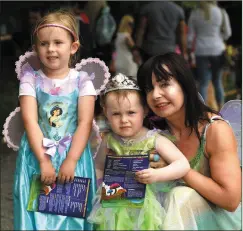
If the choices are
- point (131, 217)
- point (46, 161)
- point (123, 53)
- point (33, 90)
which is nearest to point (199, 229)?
point (131, 217)

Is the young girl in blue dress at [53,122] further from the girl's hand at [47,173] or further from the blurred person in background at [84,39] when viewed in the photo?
the blurred person in background at [84,39]

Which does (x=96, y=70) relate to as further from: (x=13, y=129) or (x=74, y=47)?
(x=13, y=129)

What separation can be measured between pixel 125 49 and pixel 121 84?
2.83m

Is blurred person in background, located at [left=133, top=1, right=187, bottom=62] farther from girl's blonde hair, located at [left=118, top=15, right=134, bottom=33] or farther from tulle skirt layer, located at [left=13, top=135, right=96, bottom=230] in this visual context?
tulle skirt layer, located at [left=13, top=135, right=96, bottom=230]

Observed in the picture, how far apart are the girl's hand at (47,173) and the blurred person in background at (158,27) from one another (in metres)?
2.96

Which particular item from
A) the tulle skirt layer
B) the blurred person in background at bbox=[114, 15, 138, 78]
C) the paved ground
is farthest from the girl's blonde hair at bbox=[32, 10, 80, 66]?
the blurred person in background at bbox=[114, 15, 138, 78]

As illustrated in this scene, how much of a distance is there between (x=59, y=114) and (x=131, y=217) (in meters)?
0.47

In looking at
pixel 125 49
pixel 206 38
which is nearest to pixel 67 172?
pixel 125 49

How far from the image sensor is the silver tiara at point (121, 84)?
2133mm

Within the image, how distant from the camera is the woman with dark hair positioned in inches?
84.1

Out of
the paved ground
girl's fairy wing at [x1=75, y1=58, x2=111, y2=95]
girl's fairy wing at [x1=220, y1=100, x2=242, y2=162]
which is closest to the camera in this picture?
girl's fairy wing at [x1=75, y1=58, x2=111, y2=95]

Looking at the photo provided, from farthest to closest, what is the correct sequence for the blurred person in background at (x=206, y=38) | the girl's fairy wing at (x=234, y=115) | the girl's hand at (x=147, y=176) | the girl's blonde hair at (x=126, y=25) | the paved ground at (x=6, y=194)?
the blurred person in background at (x=206, y=38)
the girl's blonde hair at (x=126, y=25)
the paved ground at (x=6, y=194)
the girl's fairy wing at (x=234, y=115)
the girl's hand at (x=147, y=176)

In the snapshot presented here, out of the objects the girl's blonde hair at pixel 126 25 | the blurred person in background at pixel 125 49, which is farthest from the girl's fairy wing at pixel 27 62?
the girl's blonde hair at pixel 126 25

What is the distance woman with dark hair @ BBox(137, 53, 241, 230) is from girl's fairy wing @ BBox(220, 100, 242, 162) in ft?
0.73
